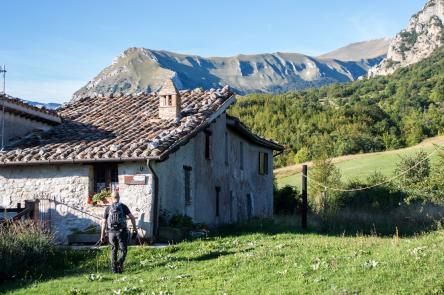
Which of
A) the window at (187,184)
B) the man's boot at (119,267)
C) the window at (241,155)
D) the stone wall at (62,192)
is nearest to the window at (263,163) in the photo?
the window at (241,155)

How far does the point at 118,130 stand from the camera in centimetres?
2256

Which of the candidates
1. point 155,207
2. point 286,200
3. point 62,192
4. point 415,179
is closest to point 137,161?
point 155,207

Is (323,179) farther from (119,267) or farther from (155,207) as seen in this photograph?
(119,267)

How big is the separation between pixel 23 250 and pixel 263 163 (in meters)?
17.7

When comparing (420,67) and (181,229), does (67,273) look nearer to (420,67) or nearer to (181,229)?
(181,229)

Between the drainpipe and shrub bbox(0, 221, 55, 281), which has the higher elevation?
the drainpipe

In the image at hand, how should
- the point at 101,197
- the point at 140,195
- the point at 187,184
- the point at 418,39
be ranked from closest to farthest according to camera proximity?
the point at 140,195 → the point at 101,197 → the point at 187,184 → the point at 418,39

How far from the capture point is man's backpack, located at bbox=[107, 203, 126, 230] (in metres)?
14.7

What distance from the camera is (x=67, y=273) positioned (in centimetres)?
1522

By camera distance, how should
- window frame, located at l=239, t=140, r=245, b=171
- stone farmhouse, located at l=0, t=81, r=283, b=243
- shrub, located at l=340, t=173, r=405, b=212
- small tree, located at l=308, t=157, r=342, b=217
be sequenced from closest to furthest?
stone farmhouse, located at l=0, t=81, r=283, b=243 < window frame, located at l=239, t=140, r=245, b=171 < shrub, located at l=340, t=173, r=405, b=212 < small tree, located at l=308, t=157, r=342, b=217

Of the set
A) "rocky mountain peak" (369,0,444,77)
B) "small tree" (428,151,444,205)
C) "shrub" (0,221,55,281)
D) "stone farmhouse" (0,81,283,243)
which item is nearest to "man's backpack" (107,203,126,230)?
"shrub" (0,221,55,281)

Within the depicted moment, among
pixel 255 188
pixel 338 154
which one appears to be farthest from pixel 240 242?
pixel 338 154

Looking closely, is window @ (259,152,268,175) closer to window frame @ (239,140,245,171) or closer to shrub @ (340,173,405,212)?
window frame @ (239,140,245,171)

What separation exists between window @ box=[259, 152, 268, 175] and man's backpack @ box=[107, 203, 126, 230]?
54.7 ft
